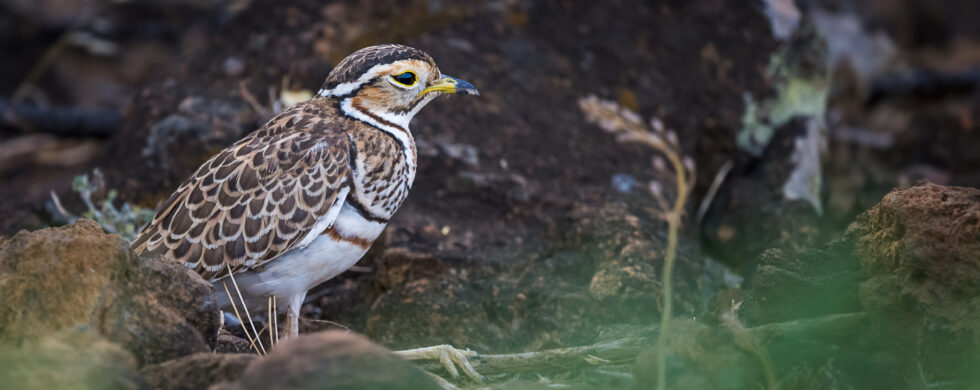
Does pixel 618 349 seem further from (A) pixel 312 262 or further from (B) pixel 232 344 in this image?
(B) pixel 232 344

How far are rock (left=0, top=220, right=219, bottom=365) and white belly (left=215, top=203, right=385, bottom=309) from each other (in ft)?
3.06

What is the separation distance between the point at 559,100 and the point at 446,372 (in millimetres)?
3042

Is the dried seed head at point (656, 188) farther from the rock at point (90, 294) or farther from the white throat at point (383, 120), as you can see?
the rock at point (90, 294)

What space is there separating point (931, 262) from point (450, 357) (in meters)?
2.13

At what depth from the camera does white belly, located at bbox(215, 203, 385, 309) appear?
505 cm

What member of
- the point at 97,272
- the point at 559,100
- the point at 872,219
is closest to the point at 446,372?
the point at 97,272

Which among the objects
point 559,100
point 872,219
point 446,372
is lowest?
point 446,372

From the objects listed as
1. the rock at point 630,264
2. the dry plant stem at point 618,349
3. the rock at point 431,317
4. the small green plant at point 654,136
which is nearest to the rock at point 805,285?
the dry plant stem at point 618,349

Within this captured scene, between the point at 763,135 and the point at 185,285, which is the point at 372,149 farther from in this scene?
the point at 763,135

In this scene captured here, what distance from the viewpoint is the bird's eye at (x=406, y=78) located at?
214 inches

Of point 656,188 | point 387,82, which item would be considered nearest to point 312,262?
point 387,82

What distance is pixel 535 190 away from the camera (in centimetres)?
676

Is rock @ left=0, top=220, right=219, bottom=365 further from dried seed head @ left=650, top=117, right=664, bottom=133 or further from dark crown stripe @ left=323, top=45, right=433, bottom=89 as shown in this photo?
dried seed head @ left=650, top=117, right=664, bottom=133

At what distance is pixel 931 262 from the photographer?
4.04 meters
